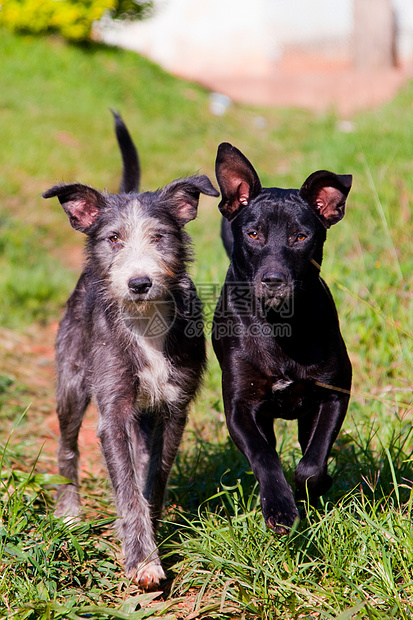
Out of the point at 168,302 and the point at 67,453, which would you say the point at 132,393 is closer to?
the point at 168,302

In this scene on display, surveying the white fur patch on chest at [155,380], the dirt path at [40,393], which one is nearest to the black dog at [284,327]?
the white fur patch on chest at [155,380]

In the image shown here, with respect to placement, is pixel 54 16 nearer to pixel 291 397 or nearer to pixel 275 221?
pixel 275 221

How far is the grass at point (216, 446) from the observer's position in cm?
278

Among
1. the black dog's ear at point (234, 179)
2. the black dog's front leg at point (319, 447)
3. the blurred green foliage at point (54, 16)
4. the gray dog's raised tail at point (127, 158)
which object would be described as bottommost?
the black dog's front leg at point (319, 447)

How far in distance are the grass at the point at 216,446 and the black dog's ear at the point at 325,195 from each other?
37 cm

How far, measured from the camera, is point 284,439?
3.92 metres

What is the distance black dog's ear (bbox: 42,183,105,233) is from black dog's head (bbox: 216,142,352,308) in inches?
28.1

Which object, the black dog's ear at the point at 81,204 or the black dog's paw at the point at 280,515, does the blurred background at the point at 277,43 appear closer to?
the black dog's ear at the point at 81,204

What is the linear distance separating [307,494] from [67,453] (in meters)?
1.69

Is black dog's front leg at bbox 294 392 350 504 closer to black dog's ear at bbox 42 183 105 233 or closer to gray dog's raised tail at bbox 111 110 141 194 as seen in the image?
black dog's ear at bbox 42 183 105 233

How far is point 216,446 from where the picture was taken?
4207 mm

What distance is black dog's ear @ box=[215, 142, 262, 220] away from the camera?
3326 millimetres

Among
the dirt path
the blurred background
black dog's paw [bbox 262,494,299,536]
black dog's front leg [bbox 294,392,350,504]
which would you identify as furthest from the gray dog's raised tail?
the blurred background

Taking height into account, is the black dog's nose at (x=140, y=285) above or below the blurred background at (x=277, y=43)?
below
